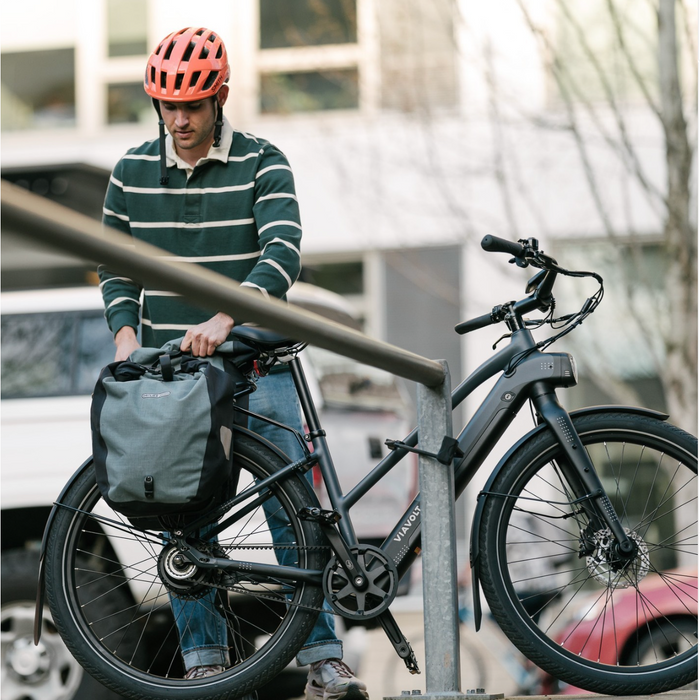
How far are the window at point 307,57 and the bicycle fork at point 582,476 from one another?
875 centimetres

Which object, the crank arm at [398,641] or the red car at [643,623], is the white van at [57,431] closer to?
the red car at [643,623]

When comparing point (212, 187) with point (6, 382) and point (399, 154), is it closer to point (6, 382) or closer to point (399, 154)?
point (6, 382)

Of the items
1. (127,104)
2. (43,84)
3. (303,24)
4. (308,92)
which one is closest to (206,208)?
(308,92)

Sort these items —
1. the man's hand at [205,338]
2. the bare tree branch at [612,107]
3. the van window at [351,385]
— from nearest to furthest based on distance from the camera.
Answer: the man's hand at [205,338] → the van window at [351,385] → the bare tree branch at [612,107]

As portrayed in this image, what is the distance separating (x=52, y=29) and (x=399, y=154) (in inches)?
182

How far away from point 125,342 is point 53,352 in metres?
2.52

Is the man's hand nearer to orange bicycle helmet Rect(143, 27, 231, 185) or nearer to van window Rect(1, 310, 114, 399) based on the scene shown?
orange bicycle helmet Rect(143, 27, 231, 185)

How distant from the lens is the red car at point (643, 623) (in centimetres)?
336

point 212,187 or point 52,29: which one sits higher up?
point 52,29

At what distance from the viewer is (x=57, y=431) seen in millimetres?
5359

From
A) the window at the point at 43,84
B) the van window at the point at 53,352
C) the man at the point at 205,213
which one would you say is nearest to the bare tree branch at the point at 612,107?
the van window at the point at 53,352

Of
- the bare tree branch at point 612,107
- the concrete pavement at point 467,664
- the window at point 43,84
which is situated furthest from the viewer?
the window at point 43,84

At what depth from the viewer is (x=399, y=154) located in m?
11.1

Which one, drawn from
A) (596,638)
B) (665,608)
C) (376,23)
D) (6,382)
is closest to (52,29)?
(376,23)
